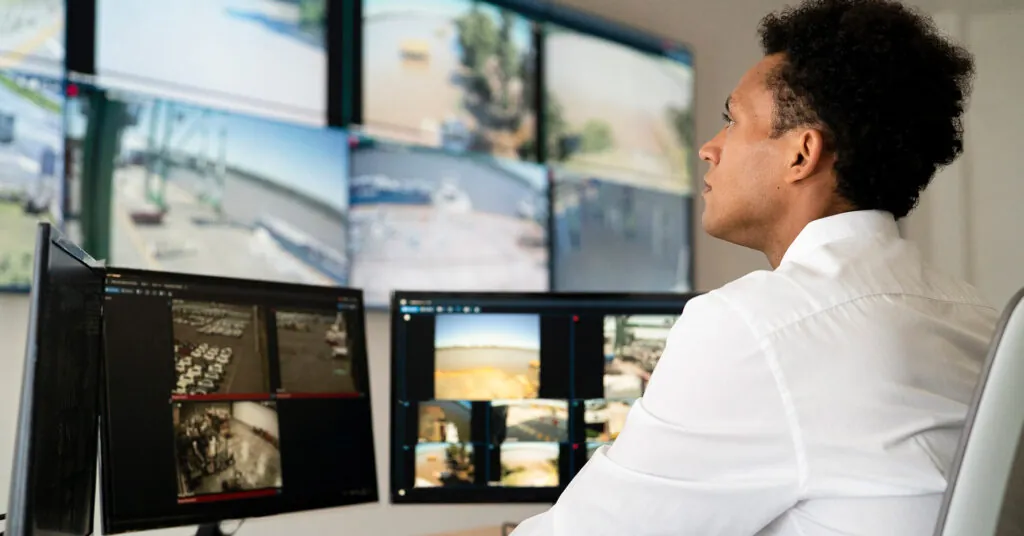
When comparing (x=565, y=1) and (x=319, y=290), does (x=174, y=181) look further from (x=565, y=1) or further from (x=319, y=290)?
(x=565, y=1)

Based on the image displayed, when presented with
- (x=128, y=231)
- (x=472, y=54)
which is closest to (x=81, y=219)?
(x=128, y=231)

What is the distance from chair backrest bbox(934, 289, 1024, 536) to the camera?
0.83 m

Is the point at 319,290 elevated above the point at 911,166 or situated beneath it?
situated beneath

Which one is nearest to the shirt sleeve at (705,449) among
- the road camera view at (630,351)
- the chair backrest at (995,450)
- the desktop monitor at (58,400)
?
the chair backrest at (995,450)

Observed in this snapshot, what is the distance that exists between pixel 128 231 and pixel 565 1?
1.55 metres

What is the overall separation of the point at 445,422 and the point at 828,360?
0.89 m

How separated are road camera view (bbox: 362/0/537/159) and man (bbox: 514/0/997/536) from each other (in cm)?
151

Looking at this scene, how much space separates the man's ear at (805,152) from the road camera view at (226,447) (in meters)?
0.86

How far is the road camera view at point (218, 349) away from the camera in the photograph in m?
1.46

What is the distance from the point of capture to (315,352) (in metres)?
1.65

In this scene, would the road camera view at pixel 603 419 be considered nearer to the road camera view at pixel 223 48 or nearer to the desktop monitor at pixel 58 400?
the desktop monitor at pixel 58 400

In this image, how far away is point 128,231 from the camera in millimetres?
1996

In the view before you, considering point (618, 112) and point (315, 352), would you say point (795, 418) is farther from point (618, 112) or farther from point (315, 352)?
point (618, 112)

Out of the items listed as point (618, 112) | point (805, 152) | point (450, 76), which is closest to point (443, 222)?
point (450, 76)
